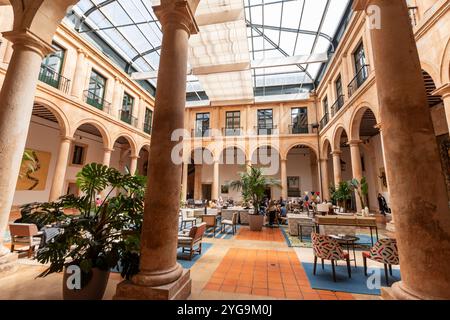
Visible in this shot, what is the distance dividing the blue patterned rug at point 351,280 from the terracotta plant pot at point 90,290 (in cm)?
299

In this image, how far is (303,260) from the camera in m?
4.62

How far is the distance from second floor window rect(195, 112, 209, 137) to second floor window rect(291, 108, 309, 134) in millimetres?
6853

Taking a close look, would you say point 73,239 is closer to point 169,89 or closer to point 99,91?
point 169,89

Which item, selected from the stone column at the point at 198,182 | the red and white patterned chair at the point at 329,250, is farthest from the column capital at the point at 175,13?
the stone column at the point at 198,182

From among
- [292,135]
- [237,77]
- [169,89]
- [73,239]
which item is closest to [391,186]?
[169,89]

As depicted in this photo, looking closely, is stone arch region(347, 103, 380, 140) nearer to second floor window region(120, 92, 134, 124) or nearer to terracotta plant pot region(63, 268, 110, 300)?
terracotta plant pot region(63, 268, 110, 300)

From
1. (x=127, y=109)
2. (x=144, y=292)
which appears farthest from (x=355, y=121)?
(x=127, y=109)

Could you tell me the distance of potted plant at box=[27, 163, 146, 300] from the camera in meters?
2.33

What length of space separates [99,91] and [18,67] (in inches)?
383

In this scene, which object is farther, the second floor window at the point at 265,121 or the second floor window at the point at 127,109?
the second floor window at the point at 265,121

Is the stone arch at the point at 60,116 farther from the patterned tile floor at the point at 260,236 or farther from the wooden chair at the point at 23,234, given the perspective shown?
the patterned tile floor at the point at 260,236

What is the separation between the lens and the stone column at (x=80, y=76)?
10086 millimetres

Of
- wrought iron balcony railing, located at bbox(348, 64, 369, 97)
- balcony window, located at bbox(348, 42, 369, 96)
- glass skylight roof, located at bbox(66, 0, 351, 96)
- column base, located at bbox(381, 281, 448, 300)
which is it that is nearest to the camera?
column base, located at bbox(381, 281, 448, 300)

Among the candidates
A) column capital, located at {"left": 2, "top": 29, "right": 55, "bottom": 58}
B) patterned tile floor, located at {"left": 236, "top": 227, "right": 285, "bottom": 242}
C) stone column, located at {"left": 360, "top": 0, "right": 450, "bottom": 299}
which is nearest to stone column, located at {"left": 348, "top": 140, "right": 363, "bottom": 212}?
patterned tile floor, located at {"left": 236, "top": 227, "right": 285, "bottom": 242}
